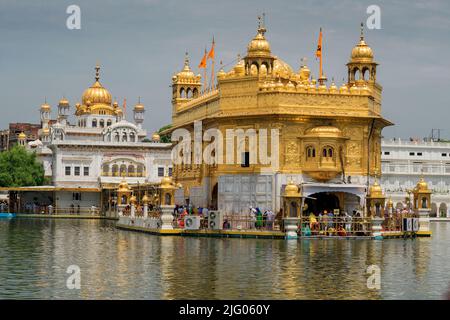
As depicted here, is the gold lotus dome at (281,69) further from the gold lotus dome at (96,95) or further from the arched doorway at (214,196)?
the gold lotus dome at (96,95)

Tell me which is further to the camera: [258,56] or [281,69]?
[281,69]

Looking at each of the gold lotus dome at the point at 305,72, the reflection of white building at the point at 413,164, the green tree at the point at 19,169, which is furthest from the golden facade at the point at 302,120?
the reflection of white building at the point at 413,164

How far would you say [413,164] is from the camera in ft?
270

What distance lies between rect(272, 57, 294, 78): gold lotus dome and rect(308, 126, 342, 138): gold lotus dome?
6.14 m

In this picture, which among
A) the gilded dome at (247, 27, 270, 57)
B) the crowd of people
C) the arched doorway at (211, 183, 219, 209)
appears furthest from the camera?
the arched doorway at (211, 183, 219, 209)

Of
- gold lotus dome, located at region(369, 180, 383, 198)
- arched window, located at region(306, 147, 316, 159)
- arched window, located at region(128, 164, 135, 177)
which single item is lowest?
gold lotus dome, located at region(369, 180, 383, 198)

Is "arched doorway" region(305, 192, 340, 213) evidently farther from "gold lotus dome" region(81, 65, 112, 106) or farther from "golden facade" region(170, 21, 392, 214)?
"gold lotus dome" region(81, 65, 112, 106)

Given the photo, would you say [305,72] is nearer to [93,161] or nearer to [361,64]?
[361,64]

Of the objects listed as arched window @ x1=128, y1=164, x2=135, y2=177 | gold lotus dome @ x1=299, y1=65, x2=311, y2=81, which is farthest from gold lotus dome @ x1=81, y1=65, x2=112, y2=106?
gold lotus dome @ x1=299, y1=65, x2=311, y2=81

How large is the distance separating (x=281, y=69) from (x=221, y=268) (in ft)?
76.9

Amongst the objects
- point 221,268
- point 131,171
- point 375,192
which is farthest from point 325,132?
point 131,171

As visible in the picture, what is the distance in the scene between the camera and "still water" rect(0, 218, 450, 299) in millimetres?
17609

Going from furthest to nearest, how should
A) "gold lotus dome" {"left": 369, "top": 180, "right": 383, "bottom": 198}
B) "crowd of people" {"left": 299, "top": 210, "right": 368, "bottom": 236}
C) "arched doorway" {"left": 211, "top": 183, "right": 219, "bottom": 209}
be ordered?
1. "arched doorway" {"left": 211, "top": 183, "right": 219, "bottom": 209}
2. "gold lotus dome" {"left": 369, "top": 180, "right": 383, "bottom": 198}
3. "crowd of people" {"left": 299, "top": 210, "right": 368, "bottom": 236}

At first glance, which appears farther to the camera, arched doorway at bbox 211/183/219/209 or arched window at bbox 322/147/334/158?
arched doorway at bbox 211/183/219/209
